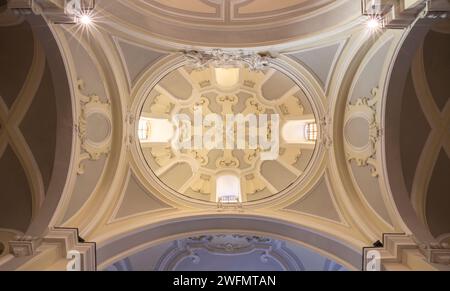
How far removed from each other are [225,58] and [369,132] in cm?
472

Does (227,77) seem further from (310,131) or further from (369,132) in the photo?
(369,132)

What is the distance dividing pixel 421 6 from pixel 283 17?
3963mm

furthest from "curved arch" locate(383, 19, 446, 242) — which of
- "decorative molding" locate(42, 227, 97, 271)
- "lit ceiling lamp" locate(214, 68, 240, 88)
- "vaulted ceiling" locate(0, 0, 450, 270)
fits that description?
"decorative molding" locate(42, 227, 97, 271)

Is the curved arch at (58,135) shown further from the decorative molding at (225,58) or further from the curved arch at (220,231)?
the decorative molding at (225,58)

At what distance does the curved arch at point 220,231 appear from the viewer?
378 inches

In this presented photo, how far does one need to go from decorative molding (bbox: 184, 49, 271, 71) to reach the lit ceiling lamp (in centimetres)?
291

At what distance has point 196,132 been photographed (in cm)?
1455

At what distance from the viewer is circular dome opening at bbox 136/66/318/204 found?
13.4 m

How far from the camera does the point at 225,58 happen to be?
10.7 metres

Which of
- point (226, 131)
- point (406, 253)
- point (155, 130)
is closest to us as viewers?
point (406, 253)

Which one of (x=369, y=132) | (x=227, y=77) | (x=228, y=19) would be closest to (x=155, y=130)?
(x=227, y=77)

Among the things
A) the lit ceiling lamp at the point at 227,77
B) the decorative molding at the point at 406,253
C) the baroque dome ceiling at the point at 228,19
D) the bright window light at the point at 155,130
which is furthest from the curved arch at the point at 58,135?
the decorative molding at the point at 406,253

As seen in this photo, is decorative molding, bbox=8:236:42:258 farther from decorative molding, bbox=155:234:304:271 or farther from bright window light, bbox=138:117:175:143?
decorative molding, bbox=155:234:304:271

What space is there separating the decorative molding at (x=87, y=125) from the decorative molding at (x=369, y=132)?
7.12 m
